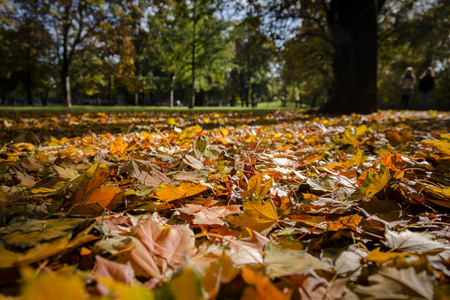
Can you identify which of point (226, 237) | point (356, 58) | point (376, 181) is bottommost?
point (226, 237)

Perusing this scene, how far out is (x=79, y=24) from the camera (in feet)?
49.0

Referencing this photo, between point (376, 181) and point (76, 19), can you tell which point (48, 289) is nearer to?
point (376, 181)

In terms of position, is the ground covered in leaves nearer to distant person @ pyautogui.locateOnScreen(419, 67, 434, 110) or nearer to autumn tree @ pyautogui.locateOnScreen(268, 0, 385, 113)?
autumn tree @ pyautogui.locateOnScreen(268, 0, 385, 113)

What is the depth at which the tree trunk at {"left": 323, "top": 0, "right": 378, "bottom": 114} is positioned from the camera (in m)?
6.84

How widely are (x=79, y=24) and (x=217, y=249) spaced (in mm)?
18687

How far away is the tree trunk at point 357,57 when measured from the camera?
6.84 meters

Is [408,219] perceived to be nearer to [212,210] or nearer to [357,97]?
[212,210]

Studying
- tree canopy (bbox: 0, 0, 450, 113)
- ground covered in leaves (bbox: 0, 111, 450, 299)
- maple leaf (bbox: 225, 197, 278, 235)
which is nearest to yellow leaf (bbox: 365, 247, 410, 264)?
ground covered in leaves (bbox: 0, 111, 450, 299)

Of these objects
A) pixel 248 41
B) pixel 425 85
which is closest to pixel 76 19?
pixel 248 41

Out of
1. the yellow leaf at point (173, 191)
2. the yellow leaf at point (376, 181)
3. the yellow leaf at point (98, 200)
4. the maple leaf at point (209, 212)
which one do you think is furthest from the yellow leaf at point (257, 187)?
the yellow leaf at point (98, 200)

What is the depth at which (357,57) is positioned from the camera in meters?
6.94

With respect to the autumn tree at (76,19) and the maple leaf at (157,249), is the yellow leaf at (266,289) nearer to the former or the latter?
the maple leaf at (157,249)

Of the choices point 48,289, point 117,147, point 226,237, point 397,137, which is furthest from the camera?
point 397,137

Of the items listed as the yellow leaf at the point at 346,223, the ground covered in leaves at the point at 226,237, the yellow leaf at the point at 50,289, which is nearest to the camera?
the yellow leaf at the point at 50,289
